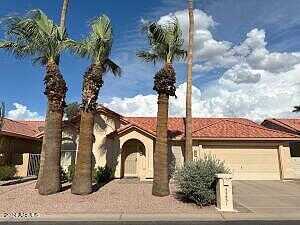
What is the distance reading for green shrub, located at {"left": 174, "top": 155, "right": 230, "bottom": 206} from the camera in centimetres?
1395

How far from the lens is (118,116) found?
25.1 meters

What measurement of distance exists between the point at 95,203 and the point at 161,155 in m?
3.61

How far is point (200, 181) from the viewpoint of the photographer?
14.1 m

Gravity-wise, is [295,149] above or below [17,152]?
above

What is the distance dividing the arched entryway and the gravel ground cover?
708 cm

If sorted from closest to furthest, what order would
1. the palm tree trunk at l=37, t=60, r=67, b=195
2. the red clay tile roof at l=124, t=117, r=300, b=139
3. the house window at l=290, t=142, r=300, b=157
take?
the palm tree trunk at l=37, t=60, r=67, b=195
the red clay tile roof at l=124, t=117, r=300, b=139
the house window at l=290, t=142, r=300, b=157

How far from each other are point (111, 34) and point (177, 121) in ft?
46.1

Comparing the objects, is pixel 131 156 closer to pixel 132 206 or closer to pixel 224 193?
pixel 132 206

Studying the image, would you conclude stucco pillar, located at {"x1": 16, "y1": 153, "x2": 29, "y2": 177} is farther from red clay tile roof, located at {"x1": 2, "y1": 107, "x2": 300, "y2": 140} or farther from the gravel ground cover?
the gravel ground cover

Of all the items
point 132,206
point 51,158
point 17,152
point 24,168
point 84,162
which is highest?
point 17,152

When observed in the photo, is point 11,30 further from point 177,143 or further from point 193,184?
point 177,143

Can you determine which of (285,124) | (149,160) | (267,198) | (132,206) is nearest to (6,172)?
(149,160)

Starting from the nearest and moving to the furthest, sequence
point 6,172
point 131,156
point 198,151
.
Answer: point 6,172 < point 198,151 < point 131,156

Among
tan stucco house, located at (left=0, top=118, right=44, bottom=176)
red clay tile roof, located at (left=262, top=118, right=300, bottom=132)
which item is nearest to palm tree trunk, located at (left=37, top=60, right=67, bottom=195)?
tan stucco house, located at (left=0, top=118, right=44, bottom=176)
